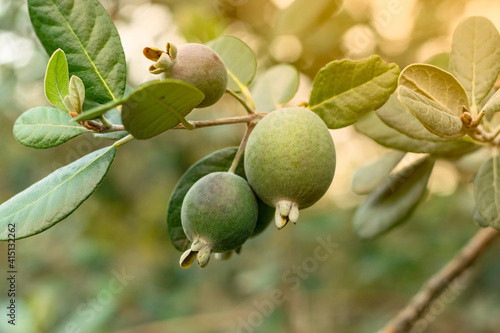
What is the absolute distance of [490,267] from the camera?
2949 mm

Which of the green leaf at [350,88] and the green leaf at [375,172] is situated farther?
the green leaf at [375,172]

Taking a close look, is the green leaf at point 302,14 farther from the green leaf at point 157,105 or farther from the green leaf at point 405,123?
the green leaf at point 157,105

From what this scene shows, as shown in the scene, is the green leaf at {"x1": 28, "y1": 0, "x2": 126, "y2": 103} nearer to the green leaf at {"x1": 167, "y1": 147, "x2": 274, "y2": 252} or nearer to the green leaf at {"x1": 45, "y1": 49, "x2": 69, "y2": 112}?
the green leaf at {"x1": 45, "y1": 49, "x2": 69, "y2": 112}

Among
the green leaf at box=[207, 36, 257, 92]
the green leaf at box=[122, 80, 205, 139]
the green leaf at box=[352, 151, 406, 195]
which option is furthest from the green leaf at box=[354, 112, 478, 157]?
the green leaf at box=[122, 80, 205, 139]

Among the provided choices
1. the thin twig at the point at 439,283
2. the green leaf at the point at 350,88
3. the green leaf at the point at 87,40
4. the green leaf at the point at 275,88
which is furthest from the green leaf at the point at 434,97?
the thin twig at the point at 439,283

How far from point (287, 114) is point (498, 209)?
0.49 m

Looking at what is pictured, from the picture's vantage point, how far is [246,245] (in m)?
3.64

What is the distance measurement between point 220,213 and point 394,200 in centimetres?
71

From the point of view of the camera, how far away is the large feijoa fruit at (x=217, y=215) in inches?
29.6

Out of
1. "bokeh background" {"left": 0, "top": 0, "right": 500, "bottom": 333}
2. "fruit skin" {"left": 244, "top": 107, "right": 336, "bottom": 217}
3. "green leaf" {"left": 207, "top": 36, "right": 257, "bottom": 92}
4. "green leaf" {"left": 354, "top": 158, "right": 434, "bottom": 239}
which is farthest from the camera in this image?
"bokeh background" {"left": 0, "top": 0, "right": 500, "bottom": 333}

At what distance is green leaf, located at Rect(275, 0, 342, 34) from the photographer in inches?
68.0

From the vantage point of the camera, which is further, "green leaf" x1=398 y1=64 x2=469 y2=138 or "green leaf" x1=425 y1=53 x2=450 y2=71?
"green leaf" x1=425 y1=53 x2=450 y2=71

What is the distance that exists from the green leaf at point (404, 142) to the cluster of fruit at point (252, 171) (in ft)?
0.85

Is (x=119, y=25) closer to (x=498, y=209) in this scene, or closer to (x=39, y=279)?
(x=39, y=279)
